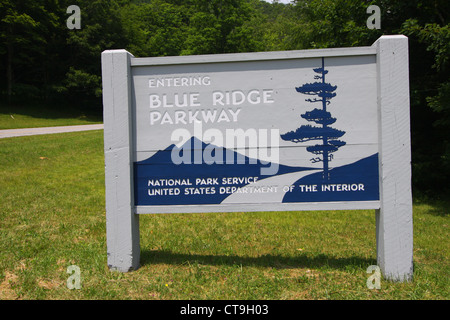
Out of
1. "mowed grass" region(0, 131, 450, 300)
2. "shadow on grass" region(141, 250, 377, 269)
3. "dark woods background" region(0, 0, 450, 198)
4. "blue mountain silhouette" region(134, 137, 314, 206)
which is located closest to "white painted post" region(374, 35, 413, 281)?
"mowed grass" region(0, 131, 450, 300)

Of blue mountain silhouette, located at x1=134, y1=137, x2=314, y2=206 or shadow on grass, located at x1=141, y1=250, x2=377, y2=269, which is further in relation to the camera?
shadow on grass, located at x1=141, y1=250, x2=377, y2=269

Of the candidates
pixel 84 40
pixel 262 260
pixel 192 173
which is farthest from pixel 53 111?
pixel 262 260

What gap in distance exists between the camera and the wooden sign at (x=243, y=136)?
3631 millimetres

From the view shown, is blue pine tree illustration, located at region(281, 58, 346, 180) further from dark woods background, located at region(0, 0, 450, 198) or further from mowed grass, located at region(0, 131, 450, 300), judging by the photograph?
dark woods background, located at region(0, 0, 450, 198)

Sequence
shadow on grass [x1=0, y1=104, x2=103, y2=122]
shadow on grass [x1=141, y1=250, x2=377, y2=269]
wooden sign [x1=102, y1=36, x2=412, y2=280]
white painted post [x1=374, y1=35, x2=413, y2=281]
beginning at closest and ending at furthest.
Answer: white painted post [x1=374, y1=35, x2=413, y2=281], wooden sign [x1=102, y1=36, x2=412, y2=280], shadow on grass [x1=141, y1=250, x2=377, y2=269], shadow on grass [x1=0, y1=104, x2=103, y2=122]

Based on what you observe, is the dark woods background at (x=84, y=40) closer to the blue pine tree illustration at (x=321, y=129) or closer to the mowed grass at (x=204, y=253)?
the mowed grass at (x=204, y=253)

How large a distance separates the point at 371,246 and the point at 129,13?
144ft

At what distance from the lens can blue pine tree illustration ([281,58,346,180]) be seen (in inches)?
143

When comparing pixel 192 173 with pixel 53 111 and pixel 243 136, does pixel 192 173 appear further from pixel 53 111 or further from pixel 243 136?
pixel 53 111

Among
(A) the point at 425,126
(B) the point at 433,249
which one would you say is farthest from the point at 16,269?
(A) the point at 425,126

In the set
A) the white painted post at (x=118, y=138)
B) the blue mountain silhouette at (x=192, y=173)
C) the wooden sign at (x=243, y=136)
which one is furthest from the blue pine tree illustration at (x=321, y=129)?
the white painted post at (x=118, y=138)

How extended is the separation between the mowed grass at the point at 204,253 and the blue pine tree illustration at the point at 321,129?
878 mm

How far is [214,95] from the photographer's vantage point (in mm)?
3742

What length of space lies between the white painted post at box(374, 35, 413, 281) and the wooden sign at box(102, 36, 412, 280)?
0.12 feet
